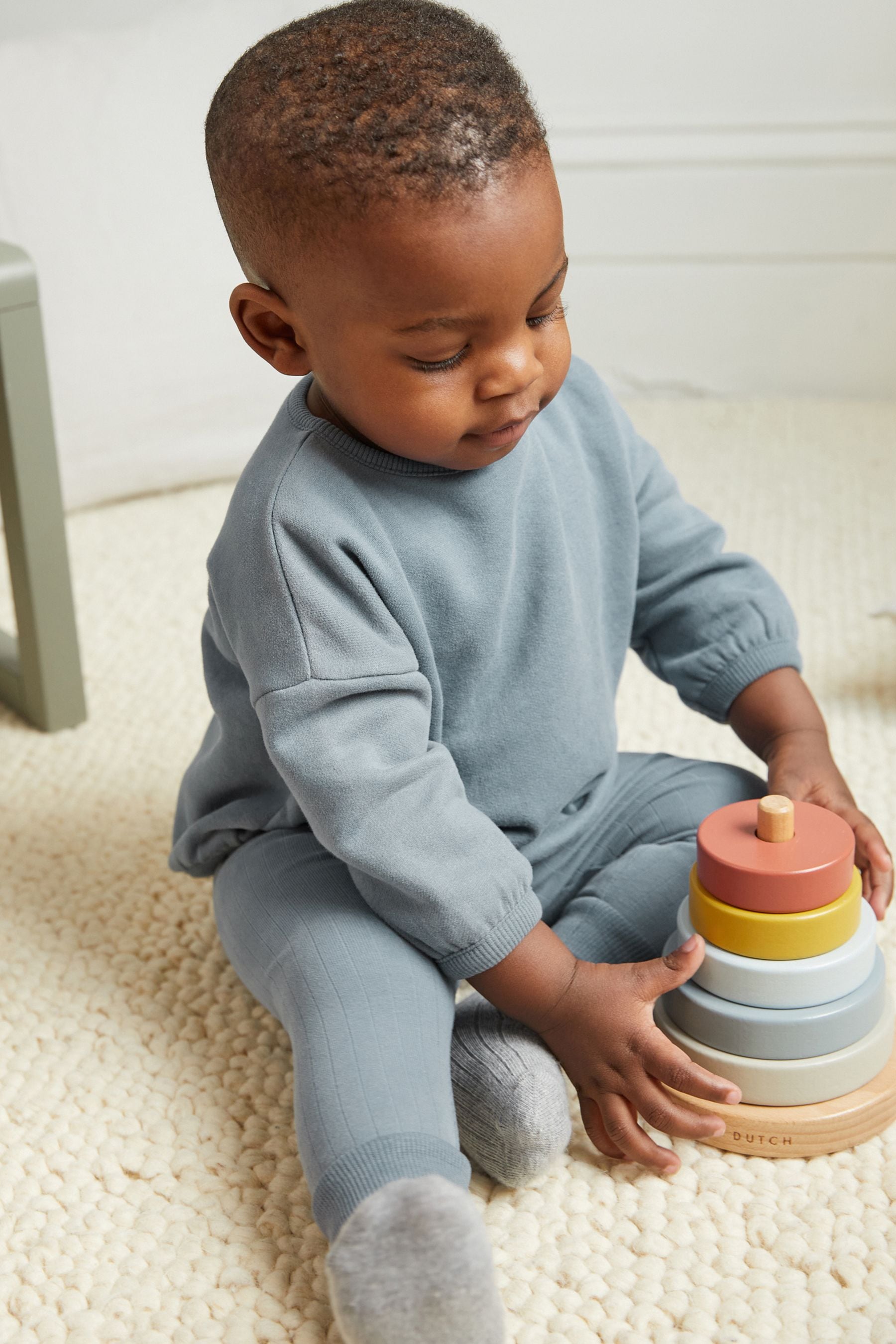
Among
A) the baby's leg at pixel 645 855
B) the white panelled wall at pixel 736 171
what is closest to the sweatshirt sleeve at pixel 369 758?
the baby's leg at pixel 645 855

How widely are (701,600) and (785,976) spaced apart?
0.26m

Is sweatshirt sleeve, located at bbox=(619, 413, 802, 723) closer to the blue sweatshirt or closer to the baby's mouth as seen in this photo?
the blue sweatshirt

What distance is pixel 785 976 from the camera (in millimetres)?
661

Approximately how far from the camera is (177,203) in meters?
1.42

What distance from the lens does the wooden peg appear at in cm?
67

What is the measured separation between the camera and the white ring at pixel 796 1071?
669mm

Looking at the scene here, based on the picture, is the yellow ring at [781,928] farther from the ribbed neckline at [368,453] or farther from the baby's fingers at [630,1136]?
the ribbed neckline at [368,453]

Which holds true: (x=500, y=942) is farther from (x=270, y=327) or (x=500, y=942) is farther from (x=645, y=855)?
(x=270, y=327)

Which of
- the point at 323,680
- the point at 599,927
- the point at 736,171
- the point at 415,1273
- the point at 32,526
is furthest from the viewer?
the point at 736,171

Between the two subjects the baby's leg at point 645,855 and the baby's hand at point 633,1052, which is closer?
the baby's hand at point 633,1052

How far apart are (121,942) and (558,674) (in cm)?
34

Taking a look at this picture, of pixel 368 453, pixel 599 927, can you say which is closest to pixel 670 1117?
pixel 599 927

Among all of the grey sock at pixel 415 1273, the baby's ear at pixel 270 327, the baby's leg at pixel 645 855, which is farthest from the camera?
the baby's leg at pixel 645 855

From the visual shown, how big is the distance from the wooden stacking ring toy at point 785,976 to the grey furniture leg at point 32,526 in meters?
0.62
